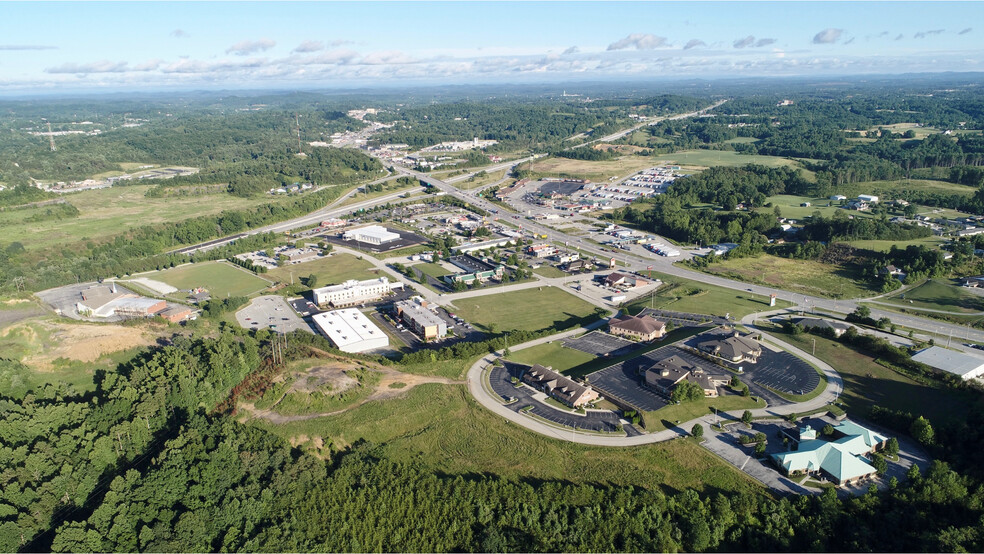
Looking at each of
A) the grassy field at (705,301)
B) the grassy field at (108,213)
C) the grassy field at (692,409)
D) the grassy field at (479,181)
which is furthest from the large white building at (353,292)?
the grassy field at (479,181)

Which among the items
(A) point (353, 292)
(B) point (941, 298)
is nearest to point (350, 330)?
(A) point (353, 292)

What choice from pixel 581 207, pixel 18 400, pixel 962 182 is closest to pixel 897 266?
pixel 581 207

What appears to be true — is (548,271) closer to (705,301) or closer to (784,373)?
(705,301)

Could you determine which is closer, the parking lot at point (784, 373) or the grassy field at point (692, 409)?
the grassy field at point (692, 409)

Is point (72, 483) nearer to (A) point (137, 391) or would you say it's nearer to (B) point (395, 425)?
(A) point (137, 391)

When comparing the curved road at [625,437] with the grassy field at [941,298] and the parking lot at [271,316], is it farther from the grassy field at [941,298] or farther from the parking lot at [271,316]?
the grassy field at [941,298]
